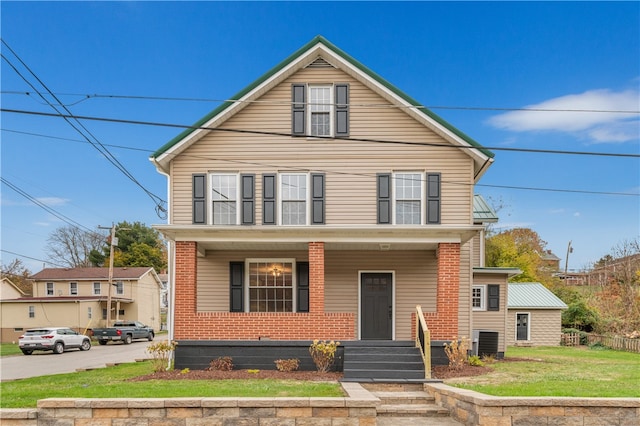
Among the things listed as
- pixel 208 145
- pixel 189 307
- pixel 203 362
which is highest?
pixel 208 145

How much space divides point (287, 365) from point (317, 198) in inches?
189

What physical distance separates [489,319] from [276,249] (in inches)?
345

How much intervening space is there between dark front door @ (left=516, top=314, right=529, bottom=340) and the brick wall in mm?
14720

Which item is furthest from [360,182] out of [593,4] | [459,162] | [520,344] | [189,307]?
[520,344]

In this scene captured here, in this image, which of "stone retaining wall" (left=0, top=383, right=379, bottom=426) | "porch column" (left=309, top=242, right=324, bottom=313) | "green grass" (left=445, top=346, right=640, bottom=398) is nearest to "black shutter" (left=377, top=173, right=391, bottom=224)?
"porch column" (left=309, top=242, right=324, bottom=313)

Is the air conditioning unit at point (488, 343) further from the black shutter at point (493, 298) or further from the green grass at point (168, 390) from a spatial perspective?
the green grass at point (168, 390)

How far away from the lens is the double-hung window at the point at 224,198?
14.3 meters

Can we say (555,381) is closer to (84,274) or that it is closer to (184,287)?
(184,287)

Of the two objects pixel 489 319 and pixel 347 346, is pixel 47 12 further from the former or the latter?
pixel 489 319

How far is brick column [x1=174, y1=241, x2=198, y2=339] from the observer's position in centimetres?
1280

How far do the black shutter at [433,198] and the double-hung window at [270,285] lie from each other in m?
4.45

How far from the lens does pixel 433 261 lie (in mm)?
14836

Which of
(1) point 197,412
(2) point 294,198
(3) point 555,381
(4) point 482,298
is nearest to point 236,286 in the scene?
(2) point 294,198

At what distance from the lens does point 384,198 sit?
14141 mm
